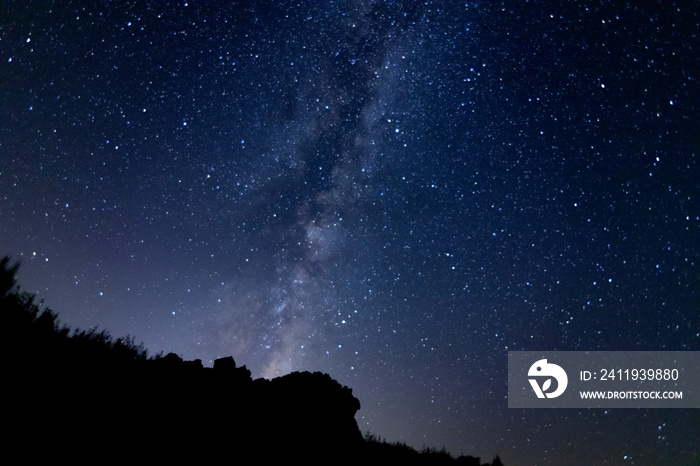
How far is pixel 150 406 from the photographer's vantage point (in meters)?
6.55

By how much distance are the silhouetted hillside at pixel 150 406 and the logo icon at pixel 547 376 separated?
17.1 ft

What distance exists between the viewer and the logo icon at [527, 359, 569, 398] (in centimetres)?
1339

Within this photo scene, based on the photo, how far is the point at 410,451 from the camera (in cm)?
1016

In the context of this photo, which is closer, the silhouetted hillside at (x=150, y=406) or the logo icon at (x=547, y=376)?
the silhouetted hillside at (x=150, y=406)

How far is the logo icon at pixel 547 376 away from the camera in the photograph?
43.9 feet

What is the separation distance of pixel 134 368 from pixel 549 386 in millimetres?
13668

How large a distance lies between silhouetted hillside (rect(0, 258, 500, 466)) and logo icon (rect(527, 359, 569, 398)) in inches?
206

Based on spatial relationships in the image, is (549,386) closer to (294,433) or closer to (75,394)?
(294,433)

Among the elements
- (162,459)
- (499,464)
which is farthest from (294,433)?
(499,464)

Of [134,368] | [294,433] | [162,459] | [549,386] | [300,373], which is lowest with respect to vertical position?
[162,459]

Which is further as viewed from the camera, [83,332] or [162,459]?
[83,332]

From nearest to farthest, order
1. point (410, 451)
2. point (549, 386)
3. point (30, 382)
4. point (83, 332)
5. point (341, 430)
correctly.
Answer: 1. point (30, 382)
2. point (341, 430)
3. point (83, 332)
4. point (410, 451)
5. point (549, 386)

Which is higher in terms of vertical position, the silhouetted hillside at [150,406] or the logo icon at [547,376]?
the logo icon at [547,376]

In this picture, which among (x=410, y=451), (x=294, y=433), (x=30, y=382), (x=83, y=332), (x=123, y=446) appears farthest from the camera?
(x=410, y=451)
